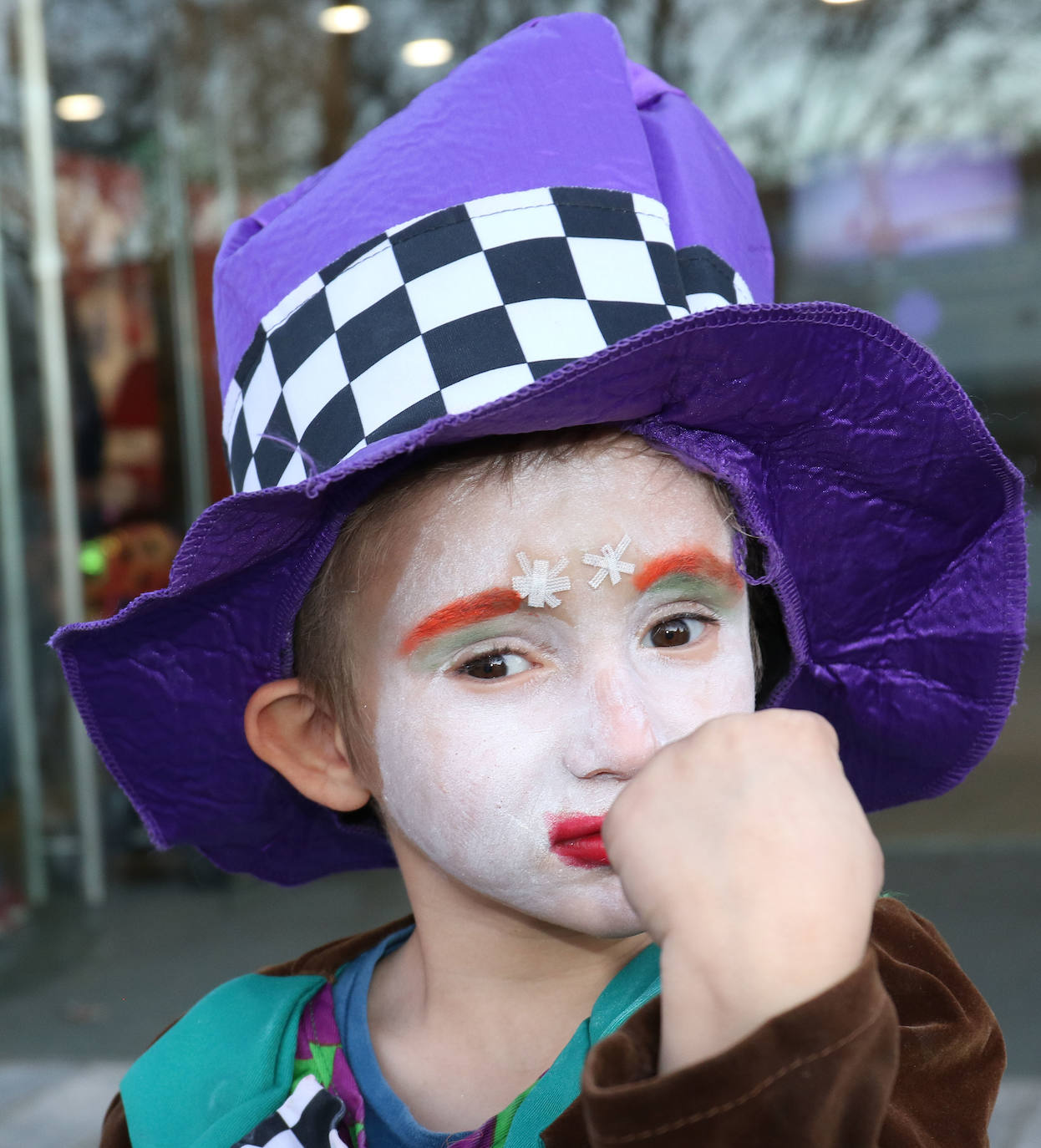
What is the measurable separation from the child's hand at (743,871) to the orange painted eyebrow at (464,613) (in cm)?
24

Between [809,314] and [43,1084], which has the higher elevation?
[809,314]

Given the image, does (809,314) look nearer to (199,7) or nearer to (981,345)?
(981,345)

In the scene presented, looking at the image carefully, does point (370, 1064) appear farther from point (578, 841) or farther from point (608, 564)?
point (608, 564)

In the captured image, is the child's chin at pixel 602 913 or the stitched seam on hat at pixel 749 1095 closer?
the stitched seam on hat at pixel 749 1095

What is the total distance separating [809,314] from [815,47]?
11.6 feet

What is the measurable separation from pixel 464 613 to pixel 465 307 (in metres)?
0.25

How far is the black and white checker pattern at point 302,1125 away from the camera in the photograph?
118cm

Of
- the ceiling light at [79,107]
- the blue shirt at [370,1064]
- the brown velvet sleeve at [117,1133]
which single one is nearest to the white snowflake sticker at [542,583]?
the blue shirt at [370,1064]

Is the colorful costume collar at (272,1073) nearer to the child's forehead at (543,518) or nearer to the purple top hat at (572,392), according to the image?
the purple top hat at (572,392)

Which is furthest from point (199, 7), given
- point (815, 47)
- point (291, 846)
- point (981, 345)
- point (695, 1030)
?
point (695, 1030)

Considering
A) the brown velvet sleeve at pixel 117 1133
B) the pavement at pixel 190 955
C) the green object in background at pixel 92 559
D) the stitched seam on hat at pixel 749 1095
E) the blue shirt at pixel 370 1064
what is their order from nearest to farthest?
the stitched seam on hat at pixel 749 1095 → the blue shirt at pixel 370 1064 → the brown velvet sleeve at pixel 117 1133 → the pavement at pixel 190 955 → the green object in background at pixel 92 559

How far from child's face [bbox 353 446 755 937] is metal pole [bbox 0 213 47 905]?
328 cm

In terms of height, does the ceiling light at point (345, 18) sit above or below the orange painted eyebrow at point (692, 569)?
above

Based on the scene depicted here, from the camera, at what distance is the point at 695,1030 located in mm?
772
